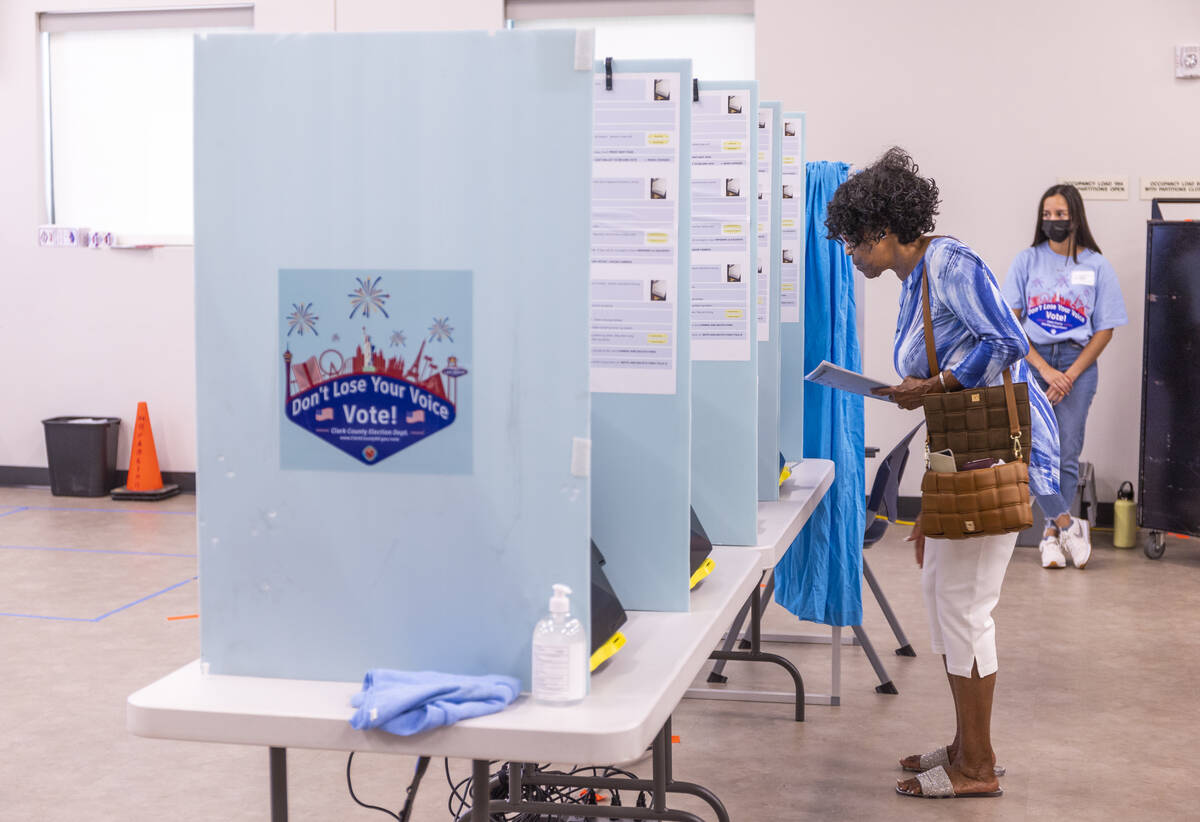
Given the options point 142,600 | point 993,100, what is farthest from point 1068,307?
point 142,600

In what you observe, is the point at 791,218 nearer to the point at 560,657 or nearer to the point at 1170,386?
the point at 560,657

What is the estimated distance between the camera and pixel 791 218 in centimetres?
335

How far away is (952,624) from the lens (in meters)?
2.75

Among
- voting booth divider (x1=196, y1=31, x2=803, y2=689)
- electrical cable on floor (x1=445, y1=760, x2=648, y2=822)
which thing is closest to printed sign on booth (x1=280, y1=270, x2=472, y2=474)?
voting booth divider (x1=196, y1=31, x2=803, y2=689)

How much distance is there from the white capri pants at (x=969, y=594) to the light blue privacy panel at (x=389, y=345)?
1503 millimetres

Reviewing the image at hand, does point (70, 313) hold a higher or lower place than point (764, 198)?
lower

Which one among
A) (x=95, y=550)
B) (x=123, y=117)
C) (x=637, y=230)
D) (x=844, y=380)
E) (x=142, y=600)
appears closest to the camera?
(x=637, y=230)

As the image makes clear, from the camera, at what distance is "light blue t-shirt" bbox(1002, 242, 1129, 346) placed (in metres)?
5.63

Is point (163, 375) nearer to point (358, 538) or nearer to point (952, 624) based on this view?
point (952, 624)

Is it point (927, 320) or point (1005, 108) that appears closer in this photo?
point (927, 320)

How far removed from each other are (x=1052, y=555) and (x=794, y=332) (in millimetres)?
2493

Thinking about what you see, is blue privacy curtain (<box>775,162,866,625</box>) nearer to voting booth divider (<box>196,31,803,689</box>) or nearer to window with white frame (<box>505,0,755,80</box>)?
voting booth divider (<box>196,31,803,689</box>)

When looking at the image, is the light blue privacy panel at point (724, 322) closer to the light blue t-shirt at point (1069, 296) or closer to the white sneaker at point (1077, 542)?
the white sneaker at point (1077, 542)

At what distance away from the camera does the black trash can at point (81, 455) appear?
695 cm
